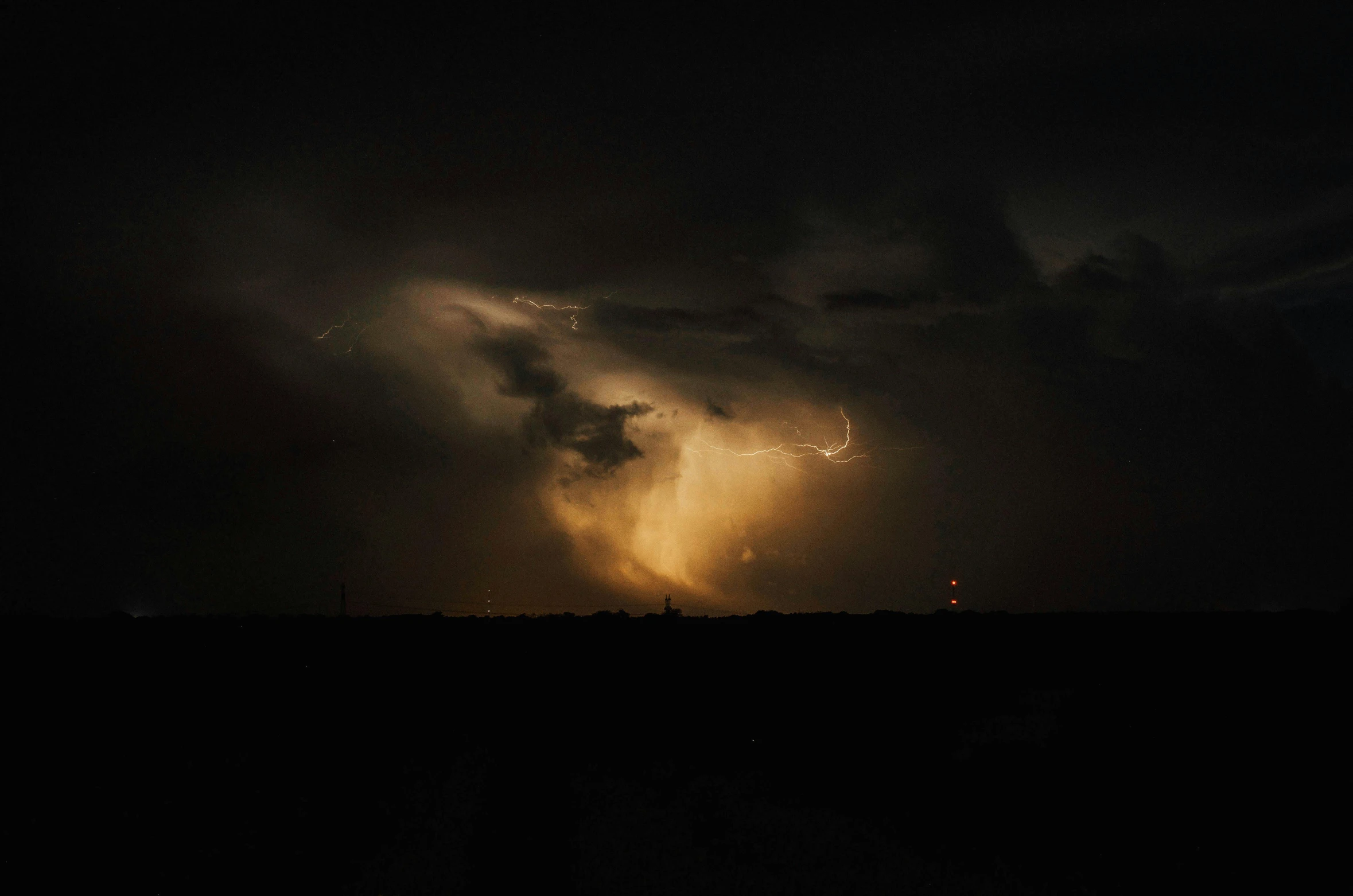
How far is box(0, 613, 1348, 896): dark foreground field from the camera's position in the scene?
357 inches

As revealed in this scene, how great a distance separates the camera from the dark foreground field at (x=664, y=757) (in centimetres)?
907

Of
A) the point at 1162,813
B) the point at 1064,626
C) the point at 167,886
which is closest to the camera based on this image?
the point at 167,886

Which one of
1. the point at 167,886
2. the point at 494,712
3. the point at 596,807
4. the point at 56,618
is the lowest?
the point at 167,886

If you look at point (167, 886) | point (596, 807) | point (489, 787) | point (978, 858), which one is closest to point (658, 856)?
point (596, 807)

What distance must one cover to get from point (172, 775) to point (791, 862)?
6556mm

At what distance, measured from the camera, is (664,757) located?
10.2m

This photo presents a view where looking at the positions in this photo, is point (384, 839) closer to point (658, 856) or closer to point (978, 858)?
point (658, 856)

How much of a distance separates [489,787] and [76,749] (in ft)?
14.1

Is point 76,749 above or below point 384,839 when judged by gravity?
above

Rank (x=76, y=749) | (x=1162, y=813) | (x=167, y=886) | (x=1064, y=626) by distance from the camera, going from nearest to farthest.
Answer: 1. (x=167, y=886)
2. (x=76, y=749)
3. (x=1162, y=813)
4. (x=1064, y=626)

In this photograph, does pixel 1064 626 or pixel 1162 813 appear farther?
pixel 1064 626

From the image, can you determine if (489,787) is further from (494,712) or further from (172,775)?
(172,775)

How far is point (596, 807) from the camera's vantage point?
9.68 metres

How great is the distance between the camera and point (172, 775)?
30.4ft
